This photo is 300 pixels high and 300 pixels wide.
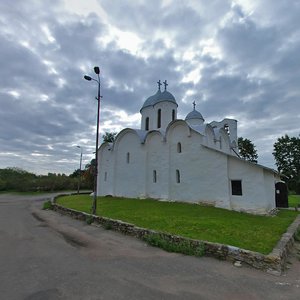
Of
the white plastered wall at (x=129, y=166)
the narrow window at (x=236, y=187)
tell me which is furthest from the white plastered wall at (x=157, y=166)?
the narrow window at (x=236, y=187)

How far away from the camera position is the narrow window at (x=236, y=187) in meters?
16.7

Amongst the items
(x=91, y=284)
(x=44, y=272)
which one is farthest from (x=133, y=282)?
(x=44, y=272)

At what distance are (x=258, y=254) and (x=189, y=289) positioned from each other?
101 inches

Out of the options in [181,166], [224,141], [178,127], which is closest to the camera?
[181,166]

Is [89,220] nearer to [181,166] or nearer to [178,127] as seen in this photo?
[181,166]

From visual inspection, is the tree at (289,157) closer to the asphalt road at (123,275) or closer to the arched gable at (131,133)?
the arched gable at (131,133)

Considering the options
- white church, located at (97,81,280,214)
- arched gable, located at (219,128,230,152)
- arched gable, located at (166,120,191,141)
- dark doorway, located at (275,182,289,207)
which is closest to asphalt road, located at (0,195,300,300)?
white church, located at (97,81,280,214)

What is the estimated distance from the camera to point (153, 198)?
2214cm

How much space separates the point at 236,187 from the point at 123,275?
43.8ft

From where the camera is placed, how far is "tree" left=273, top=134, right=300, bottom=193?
4575 centimetres

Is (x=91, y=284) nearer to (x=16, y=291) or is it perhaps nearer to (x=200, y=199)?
(x=16, y=291)

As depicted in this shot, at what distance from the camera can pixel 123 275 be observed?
5566 millimetres

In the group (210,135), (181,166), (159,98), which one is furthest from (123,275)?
(159,98)

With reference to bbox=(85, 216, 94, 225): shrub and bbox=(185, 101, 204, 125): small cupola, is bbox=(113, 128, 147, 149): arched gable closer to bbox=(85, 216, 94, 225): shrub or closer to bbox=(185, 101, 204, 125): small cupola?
bbox=(185, 101, 204, 125): small cupola
